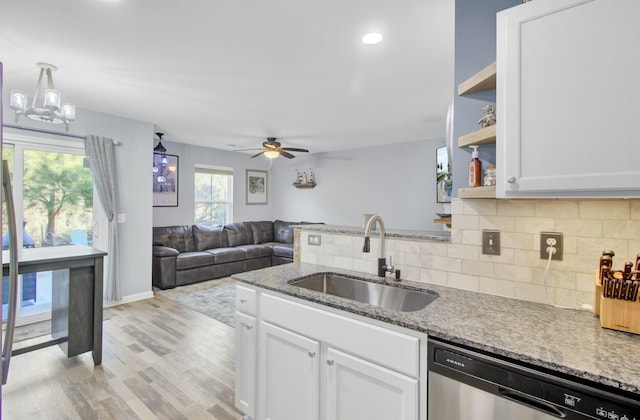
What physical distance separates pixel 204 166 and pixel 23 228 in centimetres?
326

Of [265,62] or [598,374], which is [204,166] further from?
[598,374]

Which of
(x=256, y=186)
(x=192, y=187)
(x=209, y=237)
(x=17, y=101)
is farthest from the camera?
(x=256, y=186)

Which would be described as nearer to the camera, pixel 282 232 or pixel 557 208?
pixel 557 208

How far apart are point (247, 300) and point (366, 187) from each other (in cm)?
474

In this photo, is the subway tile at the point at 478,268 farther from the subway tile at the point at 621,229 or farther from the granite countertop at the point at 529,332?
the subway tile at the point at 621,229

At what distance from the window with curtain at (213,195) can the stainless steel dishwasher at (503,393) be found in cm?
601

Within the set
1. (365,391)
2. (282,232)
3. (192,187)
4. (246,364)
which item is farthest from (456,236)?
(282,232)

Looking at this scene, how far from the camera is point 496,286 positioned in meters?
1.54

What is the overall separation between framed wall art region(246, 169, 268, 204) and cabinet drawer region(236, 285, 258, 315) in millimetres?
5535

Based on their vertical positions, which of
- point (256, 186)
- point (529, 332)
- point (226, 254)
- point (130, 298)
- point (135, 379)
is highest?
point (256, 186)

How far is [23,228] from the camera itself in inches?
134

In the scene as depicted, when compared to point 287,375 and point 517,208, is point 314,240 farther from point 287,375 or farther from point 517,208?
point 517,208

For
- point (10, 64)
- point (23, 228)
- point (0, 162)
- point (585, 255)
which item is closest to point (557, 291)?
point (585, 255)

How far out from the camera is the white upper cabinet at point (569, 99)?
1025 millimetres
